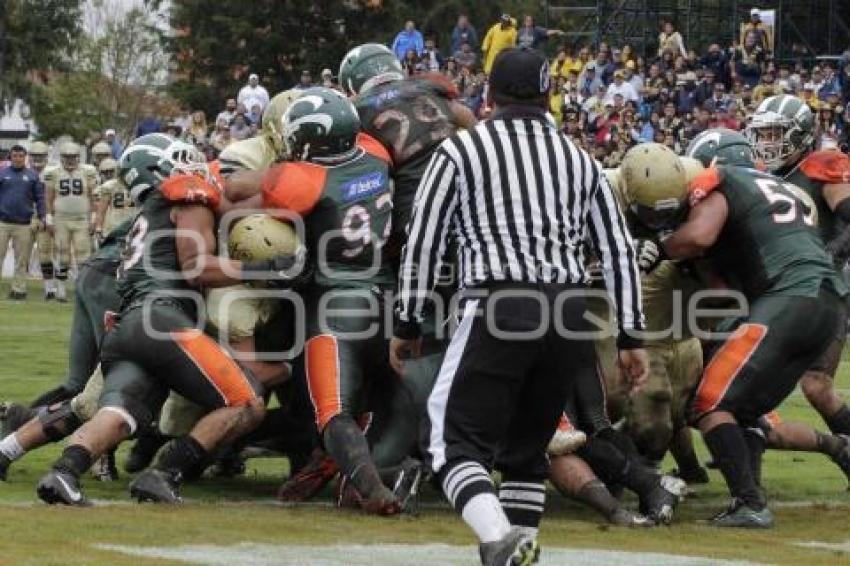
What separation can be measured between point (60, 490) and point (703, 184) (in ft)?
9.10

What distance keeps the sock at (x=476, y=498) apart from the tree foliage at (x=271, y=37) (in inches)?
1266

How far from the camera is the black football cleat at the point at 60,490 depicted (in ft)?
24.2

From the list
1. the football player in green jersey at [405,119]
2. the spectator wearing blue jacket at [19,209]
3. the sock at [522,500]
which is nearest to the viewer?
the sock at [522,500]

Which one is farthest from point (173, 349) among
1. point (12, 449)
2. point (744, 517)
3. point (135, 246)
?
point (744, 517)

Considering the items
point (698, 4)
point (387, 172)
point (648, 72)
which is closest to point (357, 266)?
point (387, 172)

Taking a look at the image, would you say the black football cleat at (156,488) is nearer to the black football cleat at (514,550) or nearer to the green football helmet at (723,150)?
the black football cleat at (514,550)

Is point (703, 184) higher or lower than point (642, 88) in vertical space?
lower

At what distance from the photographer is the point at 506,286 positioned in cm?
602

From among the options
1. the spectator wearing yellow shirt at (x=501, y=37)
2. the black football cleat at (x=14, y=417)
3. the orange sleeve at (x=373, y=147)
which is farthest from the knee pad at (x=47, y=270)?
the orange sleeve at (x=373, y=147)

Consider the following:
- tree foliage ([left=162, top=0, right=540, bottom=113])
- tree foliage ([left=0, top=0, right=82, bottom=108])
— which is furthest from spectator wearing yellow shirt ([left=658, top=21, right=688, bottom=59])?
tree foliage ([left=0, top=0, right=82, bottom=108])

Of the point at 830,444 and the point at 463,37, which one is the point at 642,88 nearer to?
the point at 463,37

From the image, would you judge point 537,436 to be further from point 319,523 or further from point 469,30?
point 469,30

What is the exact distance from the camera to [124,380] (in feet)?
25.3

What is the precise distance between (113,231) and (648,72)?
17.2m
